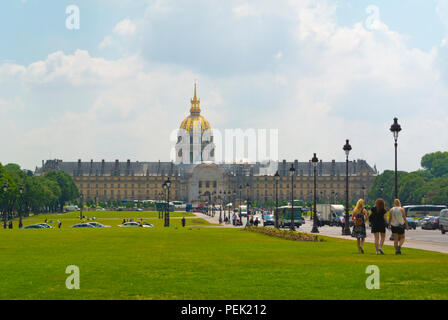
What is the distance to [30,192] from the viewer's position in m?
114

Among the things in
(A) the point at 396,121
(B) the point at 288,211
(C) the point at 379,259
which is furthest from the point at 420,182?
(C) the point at 379,259

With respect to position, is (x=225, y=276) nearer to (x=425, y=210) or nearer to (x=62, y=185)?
(x=425, y=210)

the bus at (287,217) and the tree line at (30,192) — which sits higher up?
the tree line at (30,192)

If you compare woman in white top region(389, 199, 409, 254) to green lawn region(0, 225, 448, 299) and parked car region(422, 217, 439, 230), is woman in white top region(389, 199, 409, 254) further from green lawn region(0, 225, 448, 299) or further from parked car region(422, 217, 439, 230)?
parked car region(422, 217, 439, 230)

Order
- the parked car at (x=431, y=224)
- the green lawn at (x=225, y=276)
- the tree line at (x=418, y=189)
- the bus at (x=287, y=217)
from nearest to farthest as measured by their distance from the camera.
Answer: the green lawn at (x=225, y=276) → the parked car at (x=431, y=224) → the bus at (x=287, y=217) → the tree line at (x=418, y=189)

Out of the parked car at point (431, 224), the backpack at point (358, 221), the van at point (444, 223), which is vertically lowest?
the parked car at point (431, 224)

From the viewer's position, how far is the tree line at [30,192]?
3725 inches

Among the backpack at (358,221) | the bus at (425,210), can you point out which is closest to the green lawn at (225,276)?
the backpack at (358,221)

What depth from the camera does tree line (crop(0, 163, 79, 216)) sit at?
9462 cm

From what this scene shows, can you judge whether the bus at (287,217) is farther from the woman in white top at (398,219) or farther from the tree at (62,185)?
the tree at (62,185)

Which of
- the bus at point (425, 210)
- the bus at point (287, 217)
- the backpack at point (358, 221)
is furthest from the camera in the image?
the bus at point (425, 210)

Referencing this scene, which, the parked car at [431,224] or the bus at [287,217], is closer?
the parked car at [431,224]
